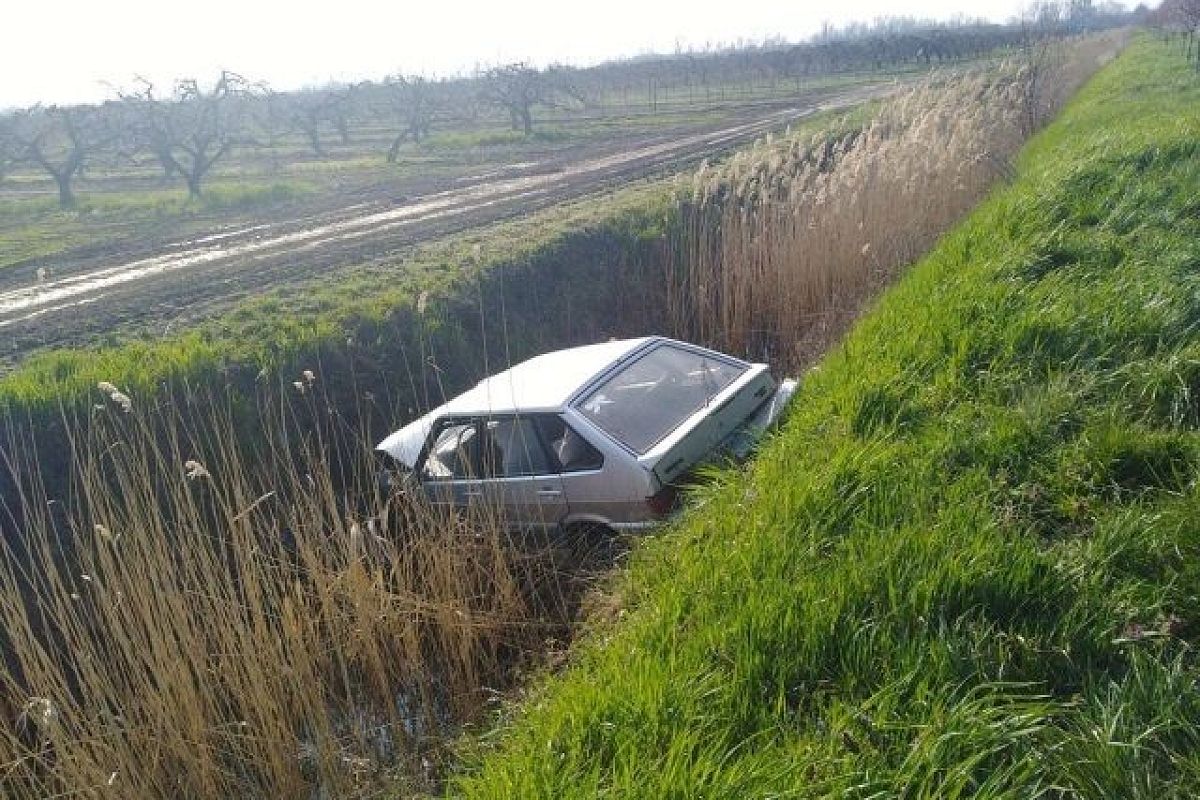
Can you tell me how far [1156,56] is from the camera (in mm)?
36469

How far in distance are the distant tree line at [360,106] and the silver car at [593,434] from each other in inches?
994

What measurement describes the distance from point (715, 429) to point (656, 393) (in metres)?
0.50

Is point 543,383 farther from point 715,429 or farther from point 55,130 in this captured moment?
point 55,130

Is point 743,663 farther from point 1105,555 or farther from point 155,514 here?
point 155,514

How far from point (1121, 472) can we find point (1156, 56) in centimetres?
3979

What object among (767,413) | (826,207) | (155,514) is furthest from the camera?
(826,207)

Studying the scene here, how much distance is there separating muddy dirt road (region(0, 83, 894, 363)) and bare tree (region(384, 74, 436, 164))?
13.6m

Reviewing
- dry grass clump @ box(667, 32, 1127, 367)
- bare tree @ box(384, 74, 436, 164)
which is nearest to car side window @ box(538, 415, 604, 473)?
dry grass clump @ box(667, 32, 1127, 367)

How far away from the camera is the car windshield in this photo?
596 centimetres

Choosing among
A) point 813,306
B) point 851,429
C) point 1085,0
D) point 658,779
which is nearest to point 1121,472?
point 851,429

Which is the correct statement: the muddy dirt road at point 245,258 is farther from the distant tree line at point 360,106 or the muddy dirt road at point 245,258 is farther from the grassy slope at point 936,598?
the distant tree line at point 360,106

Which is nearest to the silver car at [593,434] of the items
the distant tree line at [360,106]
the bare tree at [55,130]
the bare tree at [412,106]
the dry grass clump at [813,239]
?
the dry grass clump at [813,239]

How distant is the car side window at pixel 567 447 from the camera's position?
5879 millimetres

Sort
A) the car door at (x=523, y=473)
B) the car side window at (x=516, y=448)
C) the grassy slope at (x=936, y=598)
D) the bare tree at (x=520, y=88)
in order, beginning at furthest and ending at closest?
the bare tree at (x=520, y=88), the car side window at (x=516, y=448), the car door at (x=523, y=473), the grassy slope at (x=936, y=598)
